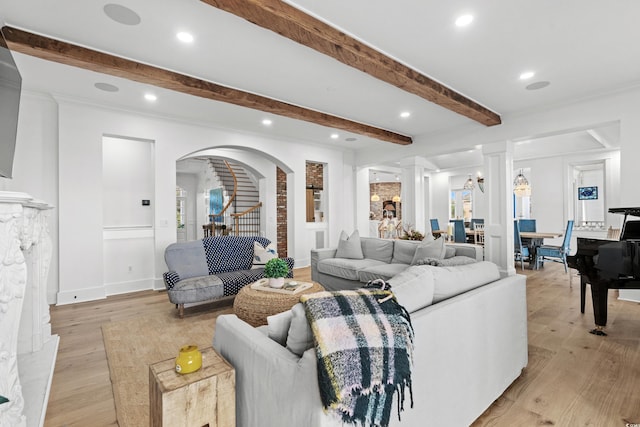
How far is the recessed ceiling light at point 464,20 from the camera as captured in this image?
2.55 m

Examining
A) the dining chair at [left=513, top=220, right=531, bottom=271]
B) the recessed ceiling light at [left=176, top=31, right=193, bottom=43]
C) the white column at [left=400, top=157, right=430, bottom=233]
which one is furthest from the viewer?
the white column at [left=400, top=157, right=430, bottom=233]

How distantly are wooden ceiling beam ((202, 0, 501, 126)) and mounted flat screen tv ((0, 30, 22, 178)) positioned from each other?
1.58 m

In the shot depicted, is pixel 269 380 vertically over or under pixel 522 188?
under

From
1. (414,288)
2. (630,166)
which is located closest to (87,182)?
(414,288)

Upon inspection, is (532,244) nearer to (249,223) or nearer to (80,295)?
(249,223)

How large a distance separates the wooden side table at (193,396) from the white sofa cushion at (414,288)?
82cm

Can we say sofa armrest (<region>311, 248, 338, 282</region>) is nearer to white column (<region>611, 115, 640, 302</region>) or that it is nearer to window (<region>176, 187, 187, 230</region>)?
white column (<region>611, 115, 640, 302</region>)

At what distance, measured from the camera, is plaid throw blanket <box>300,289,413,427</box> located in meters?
1.04

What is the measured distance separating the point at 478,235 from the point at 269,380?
689cm

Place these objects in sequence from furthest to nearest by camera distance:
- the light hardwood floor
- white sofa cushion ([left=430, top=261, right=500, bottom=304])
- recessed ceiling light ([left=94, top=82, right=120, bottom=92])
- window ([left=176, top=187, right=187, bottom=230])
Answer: window ([left=176, top=187, right=187, bottom=230]), recessed ceiling light ([left=94, top=82, right=120, bottom=92]), the light hardwood floor, white sofa cushion ([left=430, top=261, right=500, bottom=304])

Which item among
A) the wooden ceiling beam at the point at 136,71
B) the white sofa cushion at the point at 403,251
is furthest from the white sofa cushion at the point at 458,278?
the wooden ceiling beam at the point at 136,71

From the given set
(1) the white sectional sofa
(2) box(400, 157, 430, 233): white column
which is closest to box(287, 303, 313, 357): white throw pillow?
(1) the white sectional sofa

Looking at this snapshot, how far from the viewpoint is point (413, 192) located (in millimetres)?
6980

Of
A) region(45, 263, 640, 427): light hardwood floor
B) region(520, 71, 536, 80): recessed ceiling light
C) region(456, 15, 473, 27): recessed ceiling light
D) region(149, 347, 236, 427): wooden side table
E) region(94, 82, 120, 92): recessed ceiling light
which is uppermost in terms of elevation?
region(520, 71, 536, 80): recessed ceiling light
